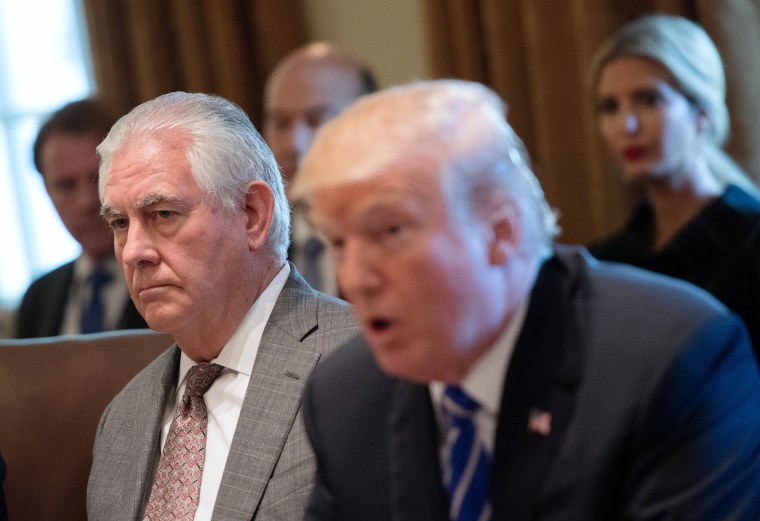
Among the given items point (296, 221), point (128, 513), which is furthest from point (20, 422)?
point (296, 221)

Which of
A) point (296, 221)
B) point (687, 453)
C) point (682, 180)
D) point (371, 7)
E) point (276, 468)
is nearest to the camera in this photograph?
point (687, 453)

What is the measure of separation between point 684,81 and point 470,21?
4.01ft

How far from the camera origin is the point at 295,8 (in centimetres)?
525

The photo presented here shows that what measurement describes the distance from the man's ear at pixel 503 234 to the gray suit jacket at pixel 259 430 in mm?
796

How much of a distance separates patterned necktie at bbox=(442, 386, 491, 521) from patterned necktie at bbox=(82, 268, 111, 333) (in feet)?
8.19

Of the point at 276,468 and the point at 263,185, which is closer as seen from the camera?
the point at 276,468

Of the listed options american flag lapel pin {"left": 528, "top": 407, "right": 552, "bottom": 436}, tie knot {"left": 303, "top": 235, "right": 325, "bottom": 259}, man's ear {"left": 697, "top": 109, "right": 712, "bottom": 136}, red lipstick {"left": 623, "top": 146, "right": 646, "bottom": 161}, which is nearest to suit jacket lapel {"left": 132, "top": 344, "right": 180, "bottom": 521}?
american flag lapel pin {"left": 528, "top": 407, "right": 552, "bottom": 436}

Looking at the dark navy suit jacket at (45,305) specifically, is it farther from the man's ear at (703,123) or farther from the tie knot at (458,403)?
A: the tie knot at (458,403)

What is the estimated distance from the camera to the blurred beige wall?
4828 millimetres

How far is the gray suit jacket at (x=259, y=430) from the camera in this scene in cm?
208

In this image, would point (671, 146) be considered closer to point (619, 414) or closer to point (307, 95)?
point (307, 95)

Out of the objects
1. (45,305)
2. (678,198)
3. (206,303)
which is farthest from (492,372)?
(45,305)

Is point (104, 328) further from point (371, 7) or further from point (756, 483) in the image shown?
point (756, 483)

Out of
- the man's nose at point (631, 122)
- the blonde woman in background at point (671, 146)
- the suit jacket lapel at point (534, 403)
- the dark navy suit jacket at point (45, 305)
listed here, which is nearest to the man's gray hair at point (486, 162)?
the suit jacket lapel at point (534, 403)
